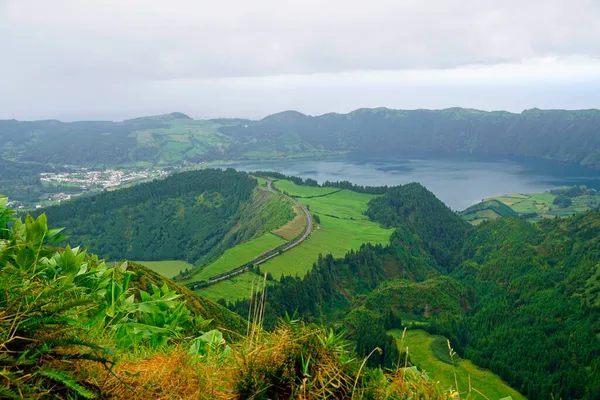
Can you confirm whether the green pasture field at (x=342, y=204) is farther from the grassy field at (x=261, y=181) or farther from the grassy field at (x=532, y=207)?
the grassy field at (x=532, y=207)

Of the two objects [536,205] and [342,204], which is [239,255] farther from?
[536,205]

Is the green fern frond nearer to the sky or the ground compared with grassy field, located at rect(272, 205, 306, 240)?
nearer to the sky

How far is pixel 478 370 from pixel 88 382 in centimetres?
4125

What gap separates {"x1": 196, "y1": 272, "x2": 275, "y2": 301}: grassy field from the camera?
152 ft

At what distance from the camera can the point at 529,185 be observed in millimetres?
168000

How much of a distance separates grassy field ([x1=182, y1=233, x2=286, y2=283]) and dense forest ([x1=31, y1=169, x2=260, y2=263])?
72.1ft

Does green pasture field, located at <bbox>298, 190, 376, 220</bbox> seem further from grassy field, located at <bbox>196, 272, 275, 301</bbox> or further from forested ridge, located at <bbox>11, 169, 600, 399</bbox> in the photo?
grassy field, located at <bbox>196, 272, 275, 301</bbox>

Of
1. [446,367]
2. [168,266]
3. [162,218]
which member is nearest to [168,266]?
[168,266]

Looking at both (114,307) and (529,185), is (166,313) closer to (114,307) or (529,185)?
(114,307)

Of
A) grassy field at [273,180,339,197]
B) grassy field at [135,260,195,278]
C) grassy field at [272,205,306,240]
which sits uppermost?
grassy field at [273,180,339,197]

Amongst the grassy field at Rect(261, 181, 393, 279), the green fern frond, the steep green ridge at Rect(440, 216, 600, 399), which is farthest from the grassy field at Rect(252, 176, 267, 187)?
the green fern frond

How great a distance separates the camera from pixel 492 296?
63281 mm

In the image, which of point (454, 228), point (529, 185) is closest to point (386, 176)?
point (529, 185)

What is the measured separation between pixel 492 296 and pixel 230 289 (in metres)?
38.8
